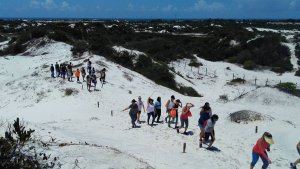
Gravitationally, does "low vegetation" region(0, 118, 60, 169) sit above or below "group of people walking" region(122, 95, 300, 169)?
above

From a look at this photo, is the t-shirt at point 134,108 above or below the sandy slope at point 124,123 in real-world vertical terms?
above

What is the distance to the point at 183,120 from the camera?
16094 mm

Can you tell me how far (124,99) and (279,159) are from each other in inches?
520

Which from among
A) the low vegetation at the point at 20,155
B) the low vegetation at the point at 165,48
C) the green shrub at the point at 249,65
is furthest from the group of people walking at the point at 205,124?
the green shrub at the point at 249,65

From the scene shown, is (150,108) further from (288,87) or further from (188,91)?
(288,87)

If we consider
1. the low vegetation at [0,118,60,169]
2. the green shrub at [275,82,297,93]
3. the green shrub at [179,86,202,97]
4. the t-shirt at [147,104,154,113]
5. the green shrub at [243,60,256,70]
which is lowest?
the green shrub at [179,86,202,97]

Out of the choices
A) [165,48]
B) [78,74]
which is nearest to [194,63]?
[165,48]

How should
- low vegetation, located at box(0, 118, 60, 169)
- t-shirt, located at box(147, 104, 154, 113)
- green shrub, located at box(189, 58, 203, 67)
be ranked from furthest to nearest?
green shrub, located at box(189, 58, 203, 67) < t-shirt, located at box(147, 104, 154, 113) < low vegetation, located at box(0, 118, 60, 169)

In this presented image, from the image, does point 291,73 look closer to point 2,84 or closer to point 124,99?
point 124,99

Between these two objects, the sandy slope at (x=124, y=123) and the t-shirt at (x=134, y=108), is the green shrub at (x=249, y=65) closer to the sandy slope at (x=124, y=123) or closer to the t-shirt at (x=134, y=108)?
the sandy slope at (x=124, y=123)

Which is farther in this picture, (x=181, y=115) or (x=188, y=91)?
(x=188, y=91)

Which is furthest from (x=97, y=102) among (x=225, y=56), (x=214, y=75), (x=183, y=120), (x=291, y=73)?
(x=225, y=56)

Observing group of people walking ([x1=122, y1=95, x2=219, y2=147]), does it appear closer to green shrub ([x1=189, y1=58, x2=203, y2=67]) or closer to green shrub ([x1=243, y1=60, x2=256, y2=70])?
green shrub ([x1=189, y1=58, x2=203, y2=67])

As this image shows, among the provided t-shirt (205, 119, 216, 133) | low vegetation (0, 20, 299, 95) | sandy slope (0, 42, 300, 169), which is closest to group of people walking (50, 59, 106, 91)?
sandy slope (0, 42, 300, 169)
